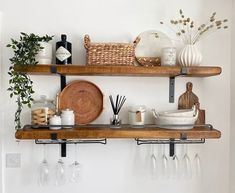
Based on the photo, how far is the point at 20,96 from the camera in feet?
5.53

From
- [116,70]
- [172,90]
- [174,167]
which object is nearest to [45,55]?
[116,70]

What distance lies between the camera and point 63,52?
1.68 metres

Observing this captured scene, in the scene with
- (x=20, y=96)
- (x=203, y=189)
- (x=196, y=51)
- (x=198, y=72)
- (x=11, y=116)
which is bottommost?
(x=203, y=189)

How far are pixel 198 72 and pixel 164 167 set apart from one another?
688 mm

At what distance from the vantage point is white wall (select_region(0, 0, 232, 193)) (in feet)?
5.93

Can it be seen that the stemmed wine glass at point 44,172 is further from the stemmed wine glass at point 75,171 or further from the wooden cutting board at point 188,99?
the wooden cutting board at point 188,99

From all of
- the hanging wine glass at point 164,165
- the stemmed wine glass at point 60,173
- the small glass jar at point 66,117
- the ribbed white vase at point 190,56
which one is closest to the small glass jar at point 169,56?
the ribbed white vase at point 190,56

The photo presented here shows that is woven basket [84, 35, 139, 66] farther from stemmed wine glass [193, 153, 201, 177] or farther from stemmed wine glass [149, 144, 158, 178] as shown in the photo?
stemmed wine glass [193, 153, 201, 177]

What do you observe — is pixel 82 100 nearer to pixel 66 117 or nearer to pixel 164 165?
pixel 66 117

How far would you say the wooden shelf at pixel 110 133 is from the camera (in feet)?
5.20

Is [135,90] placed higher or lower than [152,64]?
lower

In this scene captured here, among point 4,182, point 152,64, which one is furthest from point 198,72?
point 4,182

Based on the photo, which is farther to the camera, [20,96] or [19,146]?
[19,146]

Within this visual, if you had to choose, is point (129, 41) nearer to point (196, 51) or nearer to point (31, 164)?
point (196, 51)
